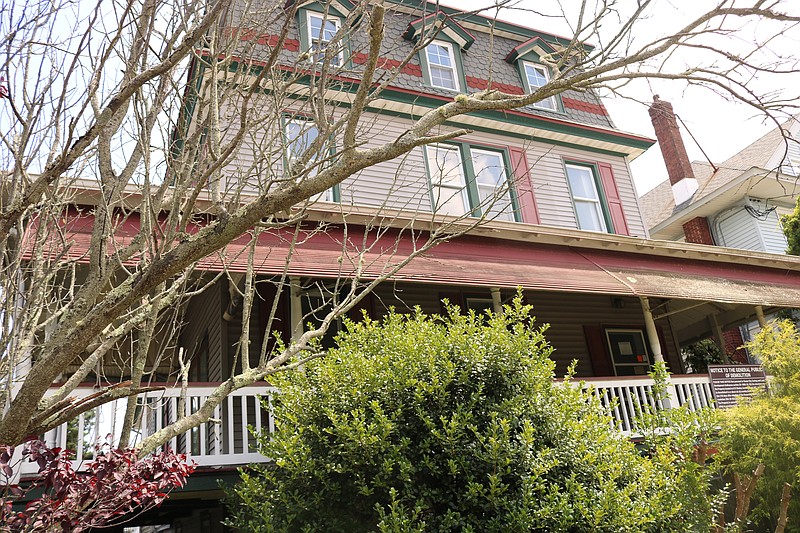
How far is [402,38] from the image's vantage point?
1365 centimetres

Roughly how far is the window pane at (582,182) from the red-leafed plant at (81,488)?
12154mm

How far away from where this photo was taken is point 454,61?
14648 mm

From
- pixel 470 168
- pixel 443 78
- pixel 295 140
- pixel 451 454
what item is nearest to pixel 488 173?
pixel 470 168

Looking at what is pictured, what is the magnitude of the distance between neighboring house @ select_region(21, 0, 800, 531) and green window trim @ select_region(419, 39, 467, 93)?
4 cm

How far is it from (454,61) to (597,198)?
4.43 metres

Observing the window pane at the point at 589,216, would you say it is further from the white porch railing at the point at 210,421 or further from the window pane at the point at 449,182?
the white porch railing at the point at 210,421

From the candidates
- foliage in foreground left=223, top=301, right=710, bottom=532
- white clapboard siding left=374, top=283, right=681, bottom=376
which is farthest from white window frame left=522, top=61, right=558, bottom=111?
foliage in foreground left=223, top=301, right=710, bottom=532

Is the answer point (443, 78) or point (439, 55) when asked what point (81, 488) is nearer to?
point (443, 78)

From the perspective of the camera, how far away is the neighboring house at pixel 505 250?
8.95m

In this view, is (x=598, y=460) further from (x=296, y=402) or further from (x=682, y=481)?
(x=296, y=402)

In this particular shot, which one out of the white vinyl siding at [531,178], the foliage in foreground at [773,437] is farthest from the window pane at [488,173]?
the foliage in foreground at [773,437]

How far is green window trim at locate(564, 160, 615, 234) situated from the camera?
1462cm

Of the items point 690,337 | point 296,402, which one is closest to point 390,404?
point 296,402

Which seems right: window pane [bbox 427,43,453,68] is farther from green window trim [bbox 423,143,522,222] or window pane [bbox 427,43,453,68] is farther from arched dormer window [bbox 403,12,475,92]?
green window trim [bbox 423,143,522,222]
